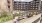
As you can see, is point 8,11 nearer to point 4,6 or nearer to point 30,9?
point 4,6

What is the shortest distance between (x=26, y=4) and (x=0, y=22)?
41 cm

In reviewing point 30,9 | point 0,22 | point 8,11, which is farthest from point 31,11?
point 0,22

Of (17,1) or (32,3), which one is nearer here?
(17,1)

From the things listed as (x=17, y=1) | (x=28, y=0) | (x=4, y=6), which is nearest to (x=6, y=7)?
(x=4, y=6)

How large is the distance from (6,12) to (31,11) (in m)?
0.38

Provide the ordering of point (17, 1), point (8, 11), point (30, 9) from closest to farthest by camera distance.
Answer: point (8, 11) → point (17, 1) → point (30, 9)

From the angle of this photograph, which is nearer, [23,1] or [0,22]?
[0,22]

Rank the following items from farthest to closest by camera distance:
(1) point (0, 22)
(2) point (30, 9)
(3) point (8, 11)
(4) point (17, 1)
A: 1. (2) point (30, 9)
2. (4) point (17, 1)
3. (3) point (8, 11)
4. (1) point (0, 22)

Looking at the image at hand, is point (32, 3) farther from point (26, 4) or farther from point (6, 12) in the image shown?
point (6, 12)

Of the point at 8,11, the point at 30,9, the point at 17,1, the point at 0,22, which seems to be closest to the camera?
the point at 0,22

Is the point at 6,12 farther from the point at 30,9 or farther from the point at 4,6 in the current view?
the point at 30,9

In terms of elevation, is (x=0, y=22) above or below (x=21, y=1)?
below

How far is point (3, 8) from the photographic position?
0.51 meters

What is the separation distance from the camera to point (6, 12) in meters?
0.53
